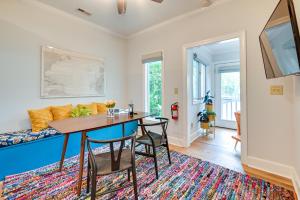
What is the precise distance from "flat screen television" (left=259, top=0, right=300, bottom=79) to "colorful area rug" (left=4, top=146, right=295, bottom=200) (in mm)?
1428

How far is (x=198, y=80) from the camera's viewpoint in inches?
163

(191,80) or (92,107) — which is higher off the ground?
(191,80)

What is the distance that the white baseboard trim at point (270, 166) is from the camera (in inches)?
81.5

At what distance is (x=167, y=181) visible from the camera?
1.99m

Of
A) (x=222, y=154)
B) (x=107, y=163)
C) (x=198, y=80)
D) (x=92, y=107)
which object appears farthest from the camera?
(x=198, y=80)

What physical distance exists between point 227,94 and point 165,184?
410cm

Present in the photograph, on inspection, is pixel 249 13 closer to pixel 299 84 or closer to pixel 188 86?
pixel 299 84

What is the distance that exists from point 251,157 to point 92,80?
3.58 metres

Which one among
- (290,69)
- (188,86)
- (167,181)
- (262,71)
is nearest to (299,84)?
(290,69)

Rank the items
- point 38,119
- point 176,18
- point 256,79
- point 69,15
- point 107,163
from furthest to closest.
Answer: point 176,18 → point 69,15 → point 38,119 → point 256,79 → point 107,163

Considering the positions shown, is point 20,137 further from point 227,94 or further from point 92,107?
point 227,94

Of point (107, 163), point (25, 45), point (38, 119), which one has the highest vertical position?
point (25, 45)

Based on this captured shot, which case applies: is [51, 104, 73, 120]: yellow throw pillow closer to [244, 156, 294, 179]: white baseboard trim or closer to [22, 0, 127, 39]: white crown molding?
[22, 0, 127, 39]: white crown molding

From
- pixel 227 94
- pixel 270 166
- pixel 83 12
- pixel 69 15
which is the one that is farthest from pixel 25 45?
pixel 227 94
